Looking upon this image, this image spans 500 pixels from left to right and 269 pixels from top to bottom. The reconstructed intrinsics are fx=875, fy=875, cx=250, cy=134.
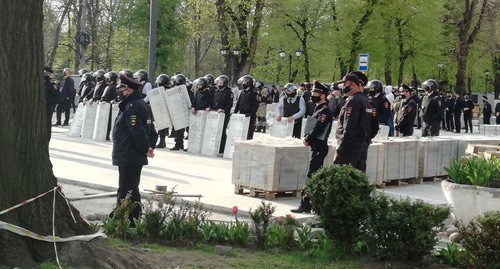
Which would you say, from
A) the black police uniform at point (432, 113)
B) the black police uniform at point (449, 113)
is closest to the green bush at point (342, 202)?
the black police uniform at point (432, 113)

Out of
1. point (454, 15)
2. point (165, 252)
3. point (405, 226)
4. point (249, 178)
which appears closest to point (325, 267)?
point (405, 226)

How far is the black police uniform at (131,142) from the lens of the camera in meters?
10.7

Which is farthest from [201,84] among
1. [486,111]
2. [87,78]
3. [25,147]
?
[486,111]

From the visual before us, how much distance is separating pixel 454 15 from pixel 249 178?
44699 mm

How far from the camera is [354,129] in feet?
38.6

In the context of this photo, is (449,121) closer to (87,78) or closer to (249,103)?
(87,78)

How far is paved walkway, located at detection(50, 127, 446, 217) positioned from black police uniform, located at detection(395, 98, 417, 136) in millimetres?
3209

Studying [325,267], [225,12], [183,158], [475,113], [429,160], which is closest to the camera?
[325,267]

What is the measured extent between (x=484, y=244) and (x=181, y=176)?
369 inches

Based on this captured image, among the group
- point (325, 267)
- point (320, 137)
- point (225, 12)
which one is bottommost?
point (325, 267)

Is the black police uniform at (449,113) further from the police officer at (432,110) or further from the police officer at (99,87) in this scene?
the police officer at (99,87)

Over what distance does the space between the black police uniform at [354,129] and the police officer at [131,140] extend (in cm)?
270

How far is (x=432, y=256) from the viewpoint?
9250 mm

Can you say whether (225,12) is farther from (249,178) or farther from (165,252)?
Result: (165,252)
